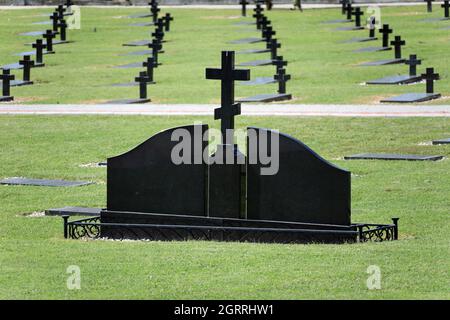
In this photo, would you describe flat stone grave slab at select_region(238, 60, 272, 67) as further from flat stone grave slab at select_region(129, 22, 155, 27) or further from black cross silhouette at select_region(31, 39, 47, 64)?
flat stone grave slab at select_region(129, 22, 155, 27)

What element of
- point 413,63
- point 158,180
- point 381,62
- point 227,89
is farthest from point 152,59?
point 158,180

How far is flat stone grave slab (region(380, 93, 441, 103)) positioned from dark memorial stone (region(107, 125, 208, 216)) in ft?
60.1

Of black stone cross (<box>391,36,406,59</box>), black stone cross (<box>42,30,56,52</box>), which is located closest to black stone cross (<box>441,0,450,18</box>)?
black stone cross (<box>391,36,406,59</box>)

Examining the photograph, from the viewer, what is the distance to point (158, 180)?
17250mm

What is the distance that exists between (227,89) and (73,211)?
9.13ft

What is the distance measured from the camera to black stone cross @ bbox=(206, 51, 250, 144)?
17750mm

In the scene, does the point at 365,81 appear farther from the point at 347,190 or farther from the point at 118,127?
the point at 347,190

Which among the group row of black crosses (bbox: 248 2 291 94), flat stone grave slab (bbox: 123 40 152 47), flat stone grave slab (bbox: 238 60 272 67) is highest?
row of black crosses (bbox: 248 2 291 94)

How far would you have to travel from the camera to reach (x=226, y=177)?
662 inches

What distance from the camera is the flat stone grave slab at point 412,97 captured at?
35.0 meters

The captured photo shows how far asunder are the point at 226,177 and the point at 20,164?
9.47 meters

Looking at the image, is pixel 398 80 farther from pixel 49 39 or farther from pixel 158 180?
pixel 158 180

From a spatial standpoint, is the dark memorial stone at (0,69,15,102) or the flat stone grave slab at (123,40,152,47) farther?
the flat stone grave slab at (123,40,152,47)

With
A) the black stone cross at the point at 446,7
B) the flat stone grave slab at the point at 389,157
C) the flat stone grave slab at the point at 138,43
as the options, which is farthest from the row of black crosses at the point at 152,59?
the flat stone grave slab at the point at 389,157
